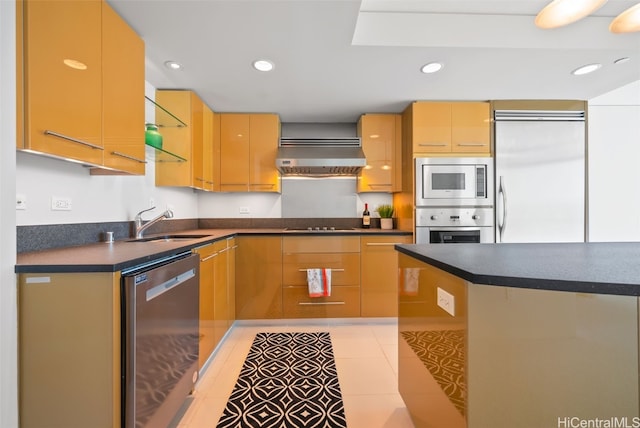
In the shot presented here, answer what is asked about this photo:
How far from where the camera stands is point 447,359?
1.10m

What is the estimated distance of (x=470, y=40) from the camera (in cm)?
201

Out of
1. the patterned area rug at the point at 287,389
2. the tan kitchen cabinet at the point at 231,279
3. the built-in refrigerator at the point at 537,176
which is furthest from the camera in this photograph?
the built-in refrigerator at the point at 537,176

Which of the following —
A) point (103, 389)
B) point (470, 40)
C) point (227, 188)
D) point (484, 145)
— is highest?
point (470, 40)

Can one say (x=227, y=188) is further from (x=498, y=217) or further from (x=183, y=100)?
(x=498, y=217)

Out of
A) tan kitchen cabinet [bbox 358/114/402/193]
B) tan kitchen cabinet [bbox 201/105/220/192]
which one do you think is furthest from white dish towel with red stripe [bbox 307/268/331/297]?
tan kitchen cabinet [bbox 201/105/220/192]

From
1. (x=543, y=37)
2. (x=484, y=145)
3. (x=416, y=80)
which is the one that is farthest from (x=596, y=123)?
(x=416, y=80)

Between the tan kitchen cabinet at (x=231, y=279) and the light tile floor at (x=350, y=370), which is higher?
the tan kitchen cabinet at (x=231, y=279)

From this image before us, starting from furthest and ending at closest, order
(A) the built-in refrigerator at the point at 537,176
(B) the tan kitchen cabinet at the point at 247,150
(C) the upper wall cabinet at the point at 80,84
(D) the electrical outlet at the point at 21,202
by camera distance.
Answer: (B) the tan kitchen cabinet at the point at 247,150, (A) the built-in refrigerator at the point at 537,176, (D) the electrical outlet at the point at 21,202, (C) the upper wall cabinet at the point at 80,84

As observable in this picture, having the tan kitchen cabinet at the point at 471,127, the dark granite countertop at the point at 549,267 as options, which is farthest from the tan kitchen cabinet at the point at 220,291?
the tan kitchen cabinet at the point at 471,127

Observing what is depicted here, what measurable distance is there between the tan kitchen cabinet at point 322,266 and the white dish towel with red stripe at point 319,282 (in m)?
0.09

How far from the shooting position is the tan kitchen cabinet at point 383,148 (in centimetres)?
329

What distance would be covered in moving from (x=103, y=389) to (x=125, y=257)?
1.62ft

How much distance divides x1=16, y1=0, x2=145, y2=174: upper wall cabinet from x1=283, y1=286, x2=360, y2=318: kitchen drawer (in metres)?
1.79

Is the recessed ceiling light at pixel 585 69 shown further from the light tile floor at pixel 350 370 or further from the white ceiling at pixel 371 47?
the light tile floor at pixel 350 370
